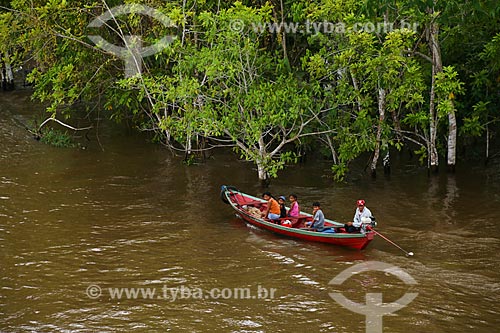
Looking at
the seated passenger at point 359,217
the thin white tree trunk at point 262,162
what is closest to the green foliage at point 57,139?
the thin white tree trunk at point 262,162

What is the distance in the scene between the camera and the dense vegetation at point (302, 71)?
18.2 m

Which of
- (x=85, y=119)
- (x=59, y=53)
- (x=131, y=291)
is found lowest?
(x=131, y=291)

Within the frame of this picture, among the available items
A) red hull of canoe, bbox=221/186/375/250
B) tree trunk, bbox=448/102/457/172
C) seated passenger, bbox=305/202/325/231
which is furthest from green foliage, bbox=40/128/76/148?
tree trunk, bbox=448/102/457/172

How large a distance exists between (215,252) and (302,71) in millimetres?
9698

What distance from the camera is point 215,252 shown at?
46.6 feet

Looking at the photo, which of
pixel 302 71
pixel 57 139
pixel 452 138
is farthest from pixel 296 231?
pixel 57 139

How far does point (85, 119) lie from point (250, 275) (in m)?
19.2

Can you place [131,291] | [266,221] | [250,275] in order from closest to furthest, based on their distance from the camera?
[131,291] < [250,275] < [266,221]

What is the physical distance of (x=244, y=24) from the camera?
1789 centimetres

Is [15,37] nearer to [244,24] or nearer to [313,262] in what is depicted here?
[244,24]

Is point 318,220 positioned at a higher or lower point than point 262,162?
lower

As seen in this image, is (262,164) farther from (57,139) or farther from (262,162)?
(57,139)

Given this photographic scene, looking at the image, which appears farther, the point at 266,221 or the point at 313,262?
the point at 266,221

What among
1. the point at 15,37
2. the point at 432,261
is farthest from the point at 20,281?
the point at 15,37
